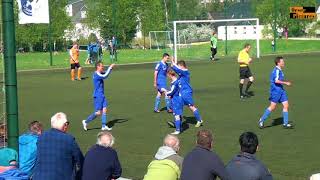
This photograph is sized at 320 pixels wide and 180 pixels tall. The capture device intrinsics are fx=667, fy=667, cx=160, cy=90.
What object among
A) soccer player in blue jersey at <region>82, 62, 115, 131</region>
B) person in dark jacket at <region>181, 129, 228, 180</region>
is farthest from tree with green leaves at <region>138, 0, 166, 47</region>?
person in dark jacket at <region>181, 129, 228, 180</region>

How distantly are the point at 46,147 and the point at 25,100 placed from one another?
16455 millimetres

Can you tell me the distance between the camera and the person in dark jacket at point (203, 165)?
23.0 feet

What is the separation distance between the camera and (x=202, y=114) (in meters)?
18.7

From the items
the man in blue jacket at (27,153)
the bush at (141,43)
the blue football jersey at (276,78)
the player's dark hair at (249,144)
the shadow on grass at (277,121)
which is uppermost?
the bush at (141,43)

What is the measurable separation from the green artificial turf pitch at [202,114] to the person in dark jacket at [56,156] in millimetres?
3386

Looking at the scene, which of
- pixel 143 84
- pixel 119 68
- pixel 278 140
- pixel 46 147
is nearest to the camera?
pixel 46 147

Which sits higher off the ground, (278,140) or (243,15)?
(243,15)

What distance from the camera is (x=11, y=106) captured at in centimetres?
793

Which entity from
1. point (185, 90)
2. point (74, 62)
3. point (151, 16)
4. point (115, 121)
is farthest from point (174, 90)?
point (151, 16)

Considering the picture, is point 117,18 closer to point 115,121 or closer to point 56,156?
point 115,121

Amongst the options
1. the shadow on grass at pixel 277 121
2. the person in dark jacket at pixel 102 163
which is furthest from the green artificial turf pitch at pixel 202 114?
the person in dark jacket at pixel 102 163

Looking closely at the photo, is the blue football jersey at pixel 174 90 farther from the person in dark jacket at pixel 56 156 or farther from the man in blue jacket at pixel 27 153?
the person in dark jacket at pixel 56 156

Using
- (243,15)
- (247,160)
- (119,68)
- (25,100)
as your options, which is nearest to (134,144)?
(247,160)

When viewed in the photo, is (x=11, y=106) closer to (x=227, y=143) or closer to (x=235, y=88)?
(x=227, y=143)
